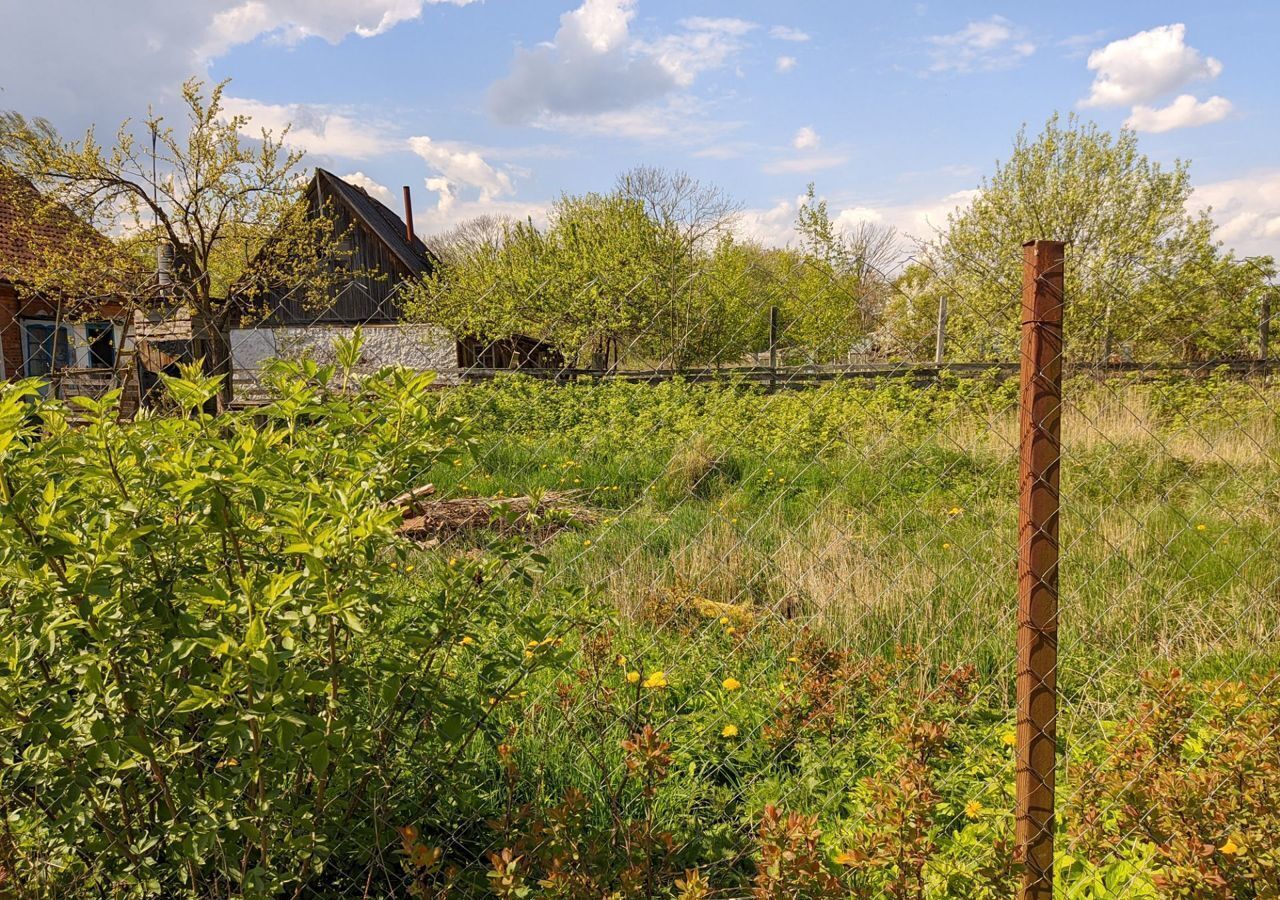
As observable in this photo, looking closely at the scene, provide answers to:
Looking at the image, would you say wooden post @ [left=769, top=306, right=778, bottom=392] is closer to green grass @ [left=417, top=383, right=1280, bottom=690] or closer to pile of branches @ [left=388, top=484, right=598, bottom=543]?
green grass @ [left=417, top=383, right=1280, bottom=690]

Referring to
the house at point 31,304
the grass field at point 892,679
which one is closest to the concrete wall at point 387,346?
the house at point 31,304

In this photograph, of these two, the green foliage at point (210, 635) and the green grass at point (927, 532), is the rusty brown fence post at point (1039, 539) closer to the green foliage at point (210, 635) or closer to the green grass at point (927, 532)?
the green grass at point (927, 532)

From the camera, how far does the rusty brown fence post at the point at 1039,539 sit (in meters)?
1.97

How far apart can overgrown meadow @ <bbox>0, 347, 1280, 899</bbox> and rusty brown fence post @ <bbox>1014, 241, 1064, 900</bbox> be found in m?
0.09

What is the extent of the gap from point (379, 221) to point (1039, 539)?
23.3 metres

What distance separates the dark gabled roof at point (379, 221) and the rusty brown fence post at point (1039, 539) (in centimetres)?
2021

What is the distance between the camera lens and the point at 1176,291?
500 inches

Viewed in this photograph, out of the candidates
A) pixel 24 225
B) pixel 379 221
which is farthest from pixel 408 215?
pixel 24 225

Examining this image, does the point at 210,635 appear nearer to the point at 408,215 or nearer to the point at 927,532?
the point at 927,532

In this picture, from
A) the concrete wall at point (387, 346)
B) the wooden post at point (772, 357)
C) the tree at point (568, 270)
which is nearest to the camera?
the wooden post at point (772, 357)

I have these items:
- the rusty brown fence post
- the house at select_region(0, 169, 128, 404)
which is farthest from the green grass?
the house at select_region(0, 169, 128, 404)

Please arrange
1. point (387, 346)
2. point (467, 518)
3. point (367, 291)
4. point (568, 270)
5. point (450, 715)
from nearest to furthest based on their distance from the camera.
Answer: point (450, 715), point (467, 518), point (568, 270), point (367, 291), point (387, 346)

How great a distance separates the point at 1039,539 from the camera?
6.53 ft

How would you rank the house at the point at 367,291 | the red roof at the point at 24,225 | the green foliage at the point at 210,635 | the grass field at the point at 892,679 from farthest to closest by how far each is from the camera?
the house at the point at 367,291 → the red roof at the point at 24,225 → the grass field at the point at 892,679 → the green foliage at the point at 210,635
